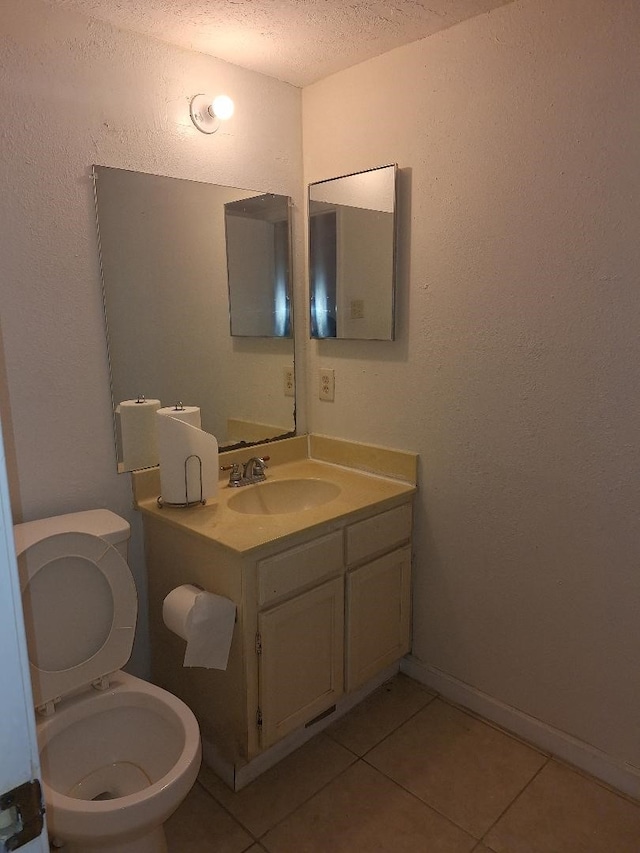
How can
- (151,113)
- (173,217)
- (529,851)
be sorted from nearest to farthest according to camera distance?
1. (529,851)
2. (151,113)
3. (173,217)

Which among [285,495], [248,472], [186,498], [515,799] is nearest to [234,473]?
[248,472]

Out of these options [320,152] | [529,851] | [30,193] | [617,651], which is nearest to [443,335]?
[320,152]

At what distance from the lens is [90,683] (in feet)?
5.15

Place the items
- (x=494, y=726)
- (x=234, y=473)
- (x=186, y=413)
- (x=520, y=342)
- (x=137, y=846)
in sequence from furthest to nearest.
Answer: (x=234, y=473)
(x=494, y=726)
(x=186, y=413)
(x=520, y=342)
(x=137, y=846)

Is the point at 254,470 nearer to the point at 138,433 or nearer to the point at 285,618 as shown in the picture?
the point at 138,433

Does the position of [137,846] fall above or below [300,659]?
below

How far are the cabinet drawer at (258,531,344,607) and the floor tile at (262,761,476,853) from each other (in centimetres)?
63

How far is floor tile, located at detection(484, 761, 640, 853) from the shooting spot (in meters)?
1.55

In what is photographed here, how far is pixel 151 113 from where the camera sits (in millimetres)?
1818

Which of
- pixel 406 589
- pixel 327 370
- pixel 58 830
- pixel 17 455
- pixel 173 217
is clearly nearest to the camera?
pixel 58 830

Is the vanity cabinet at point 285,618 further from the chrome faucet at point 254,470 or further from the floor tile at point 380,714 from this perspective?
Result: the chrome faucet at point 254,470

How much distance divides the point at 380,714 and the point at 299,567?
75 cm

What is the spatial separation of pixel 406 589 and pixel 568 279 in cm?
121

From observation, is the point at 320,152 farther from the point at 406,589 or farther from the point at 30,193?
the point at 406,589
